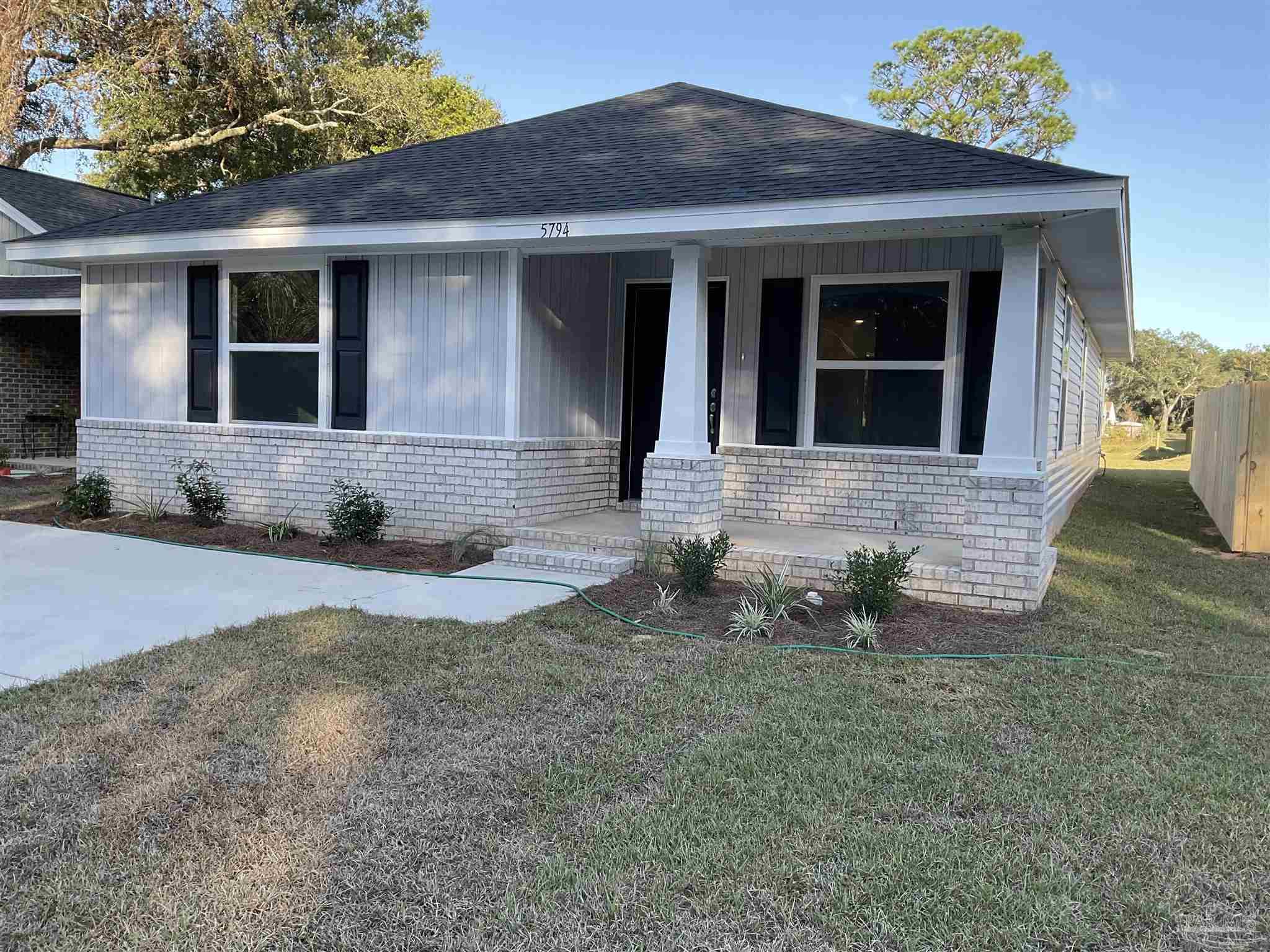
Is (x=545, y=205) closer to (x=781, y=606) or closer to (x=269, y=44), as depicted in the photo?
(x=781, y=606)

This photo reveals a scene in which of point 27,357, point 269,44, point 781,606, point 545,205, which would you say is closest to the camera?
point 781,606

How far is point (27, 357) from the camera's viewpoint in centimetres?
1552

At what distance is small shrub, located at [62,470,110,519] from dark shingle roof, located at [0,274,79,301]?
544 cm

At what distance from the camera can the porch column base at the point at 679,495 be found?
6.97m

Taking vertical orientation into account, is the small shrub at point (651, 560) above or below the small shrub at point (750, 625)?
above

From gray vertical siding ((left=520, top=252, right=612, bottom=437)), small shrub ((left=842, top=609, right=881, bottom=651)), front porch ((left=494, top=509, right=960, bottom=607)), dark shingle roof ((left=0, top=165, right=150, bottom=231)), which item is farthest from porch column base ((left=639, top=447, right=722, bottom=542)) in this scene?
dark shingle roof ((left=0, top=165, right=150, bottom=231))

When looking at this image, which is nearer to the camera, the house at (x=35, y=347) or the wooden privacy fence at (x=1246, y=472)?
the wooden privacy fence at (x=1246, y=472)

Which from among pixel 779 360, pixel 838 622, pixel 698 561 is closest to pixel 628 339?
pixel 779 360

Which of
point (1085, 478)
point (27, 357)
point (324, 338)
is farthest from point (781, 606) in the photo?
point (27, 357)

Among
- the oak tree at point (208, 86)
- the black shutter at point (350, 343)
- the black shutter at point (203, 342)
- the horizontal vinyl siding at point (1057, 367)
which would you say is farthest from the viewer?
the oak tree at point (208, 86)

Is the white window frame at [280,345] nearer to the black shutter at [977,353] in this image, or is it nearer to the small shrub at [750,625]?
the small shrub at [750,625]

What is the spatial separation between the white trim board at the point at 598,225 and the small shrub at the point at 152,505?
2.49m

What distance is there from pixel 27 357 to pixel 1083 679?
56.1ft

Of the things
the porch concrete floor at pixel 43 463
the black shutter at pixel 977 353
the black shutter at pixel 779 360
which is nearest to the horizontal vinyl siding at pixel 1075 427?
the black shutter at pixel 977 353
